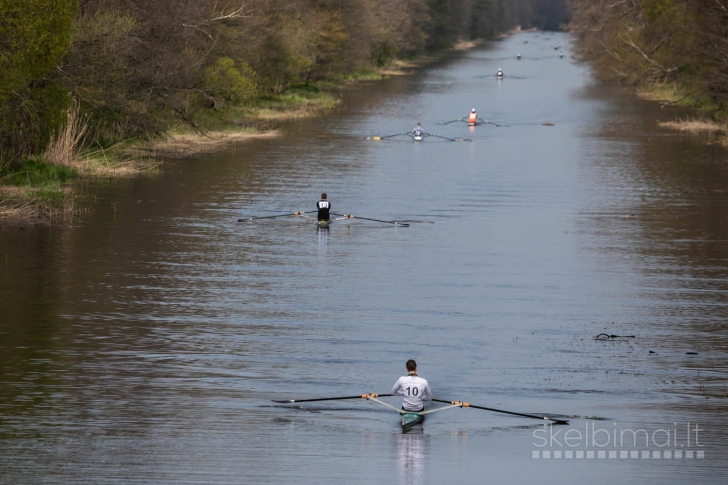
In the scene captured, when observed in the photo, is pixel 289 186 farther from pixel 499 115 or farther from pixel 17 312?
pixel 499 115

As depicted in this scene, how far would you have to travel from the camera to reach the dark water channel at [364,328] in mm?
15758

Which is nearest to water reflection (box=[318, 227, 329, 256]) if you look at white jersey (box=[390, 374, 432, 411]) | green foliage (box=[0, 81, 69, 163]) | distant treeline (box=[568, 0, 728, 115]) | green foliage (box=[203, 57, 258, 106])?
green foliage (box=[0, 81, 69, 163])

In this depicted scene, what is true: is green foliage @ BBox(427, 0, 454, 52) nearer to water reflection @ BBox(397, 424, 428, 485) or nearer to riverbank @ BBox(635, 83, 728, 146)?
riverbank @ BBox(635, 83, 728, 146)

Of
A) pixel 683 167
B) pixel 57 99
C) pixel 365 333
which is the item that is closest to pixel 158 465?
pixel 365 333

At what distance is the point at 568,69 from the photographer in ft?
449

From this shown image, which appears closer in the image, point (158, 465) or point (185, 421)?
point (158, 465)

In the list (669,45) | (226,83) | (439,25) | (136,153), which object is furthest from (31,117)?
(439,25)

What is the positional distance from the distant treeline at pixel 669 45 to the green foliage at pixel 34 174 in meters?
34.3

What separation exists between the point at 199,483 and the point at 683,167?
128 ft

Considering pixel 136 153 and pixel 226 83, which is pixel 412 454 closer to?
pixel 136 153

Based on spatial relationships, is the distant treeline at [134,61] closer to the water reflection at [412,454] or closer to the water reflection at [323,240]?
the water reflection at [323,240]

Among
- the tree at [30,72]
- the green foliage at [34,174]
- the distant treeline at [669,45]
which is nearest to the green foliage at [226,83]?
the green foliage at [34,174]

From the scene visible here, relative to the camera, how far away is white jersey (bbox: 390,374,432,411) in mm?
16828

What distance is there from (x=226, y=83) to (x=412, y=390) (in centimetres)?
3999
